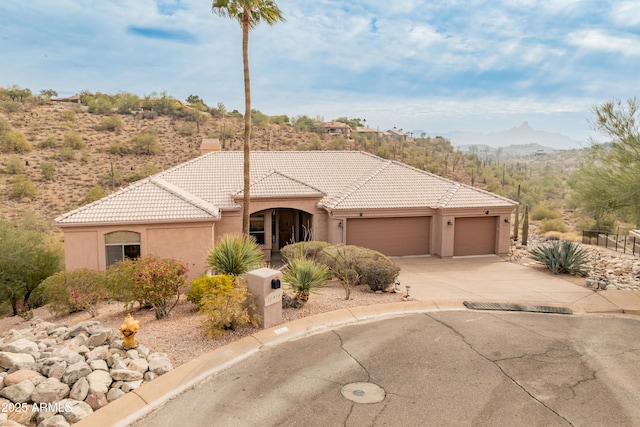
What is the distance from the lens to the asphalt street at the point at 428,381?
25.3ft

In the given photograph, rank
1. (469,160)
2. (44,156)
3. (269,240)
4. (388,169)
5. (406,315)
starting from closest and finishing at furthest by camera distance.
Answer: (406,315) → (269,240) → (388,169) → (44,156) → (469,160)

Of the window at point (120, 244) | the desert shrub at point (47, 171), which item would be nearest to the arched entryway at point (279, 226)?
the window at point (120, 244)

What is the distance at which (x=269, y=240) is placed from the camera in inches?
948

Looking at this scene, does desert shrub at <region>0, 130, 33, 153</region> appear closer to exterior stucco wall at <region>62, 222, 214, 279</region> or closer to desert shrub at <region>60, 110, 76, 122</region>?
desert shrub at <region>60, 110, 76, 122</region>

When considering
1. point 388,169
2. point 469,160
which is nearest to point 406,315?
point 388,169

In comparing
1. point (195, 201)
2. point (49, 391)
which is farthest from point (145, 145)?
point (49, 391)

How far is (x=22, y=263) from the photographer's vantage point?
63.2ft

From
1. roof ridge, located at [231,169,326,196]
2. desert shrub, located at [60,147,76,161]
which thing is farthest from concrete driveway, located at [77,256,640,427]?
desert shrub, located at [60,147,76,161]

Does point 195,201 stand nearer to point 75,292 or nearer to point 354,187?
point 75,292

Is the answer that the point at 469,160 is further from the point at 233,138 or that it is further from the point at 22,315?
the point at 22,315

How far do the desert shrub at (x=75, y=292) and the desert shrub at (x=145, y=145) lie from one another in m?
43.8

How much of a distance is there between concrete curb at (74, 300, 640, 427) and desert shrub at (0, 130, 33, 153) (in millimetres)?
Result: 48378

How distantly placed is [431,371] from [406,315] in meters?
3.64

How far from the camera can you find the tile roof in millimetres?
18828
